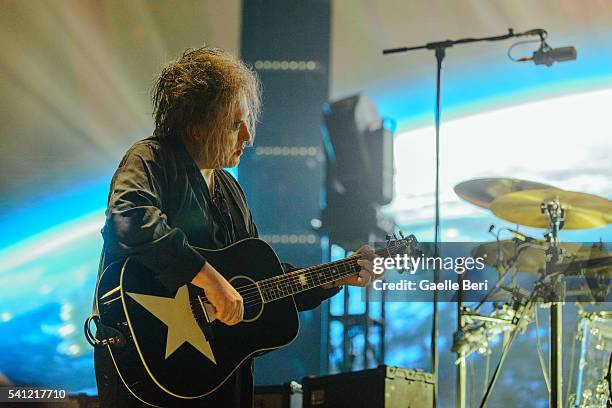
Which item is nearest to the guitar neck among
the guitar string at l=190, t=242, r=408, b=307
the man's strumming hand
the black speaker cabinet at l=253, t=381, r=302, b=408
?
the guitar string at l=190, t=242, r=408, b=307

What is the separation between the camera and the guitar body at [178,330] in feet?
7.38

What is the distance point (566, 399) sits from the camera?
301 centimetres

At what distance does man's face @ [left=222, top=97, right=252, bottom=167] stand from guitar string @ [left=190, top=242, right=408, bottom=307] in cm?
38

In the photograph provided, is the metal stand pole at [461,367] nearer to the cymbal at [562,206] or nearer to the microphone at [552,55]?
the cymbal at [562,206]

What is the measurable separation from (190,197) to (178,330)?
388mm

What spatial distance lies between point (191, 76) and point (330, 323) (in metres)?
1.16

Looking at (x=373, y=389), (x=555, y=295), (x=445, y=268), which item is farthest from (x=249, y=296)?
(x=555, y=295)

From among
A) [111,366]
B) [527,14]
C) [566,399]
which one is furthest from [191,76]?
[566,399]

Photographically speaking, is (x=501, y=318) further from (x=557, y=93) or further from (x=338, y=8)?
(x=338, y=8)

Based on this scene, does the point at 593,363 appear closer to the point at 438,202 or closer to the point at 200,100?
the point at 438,202

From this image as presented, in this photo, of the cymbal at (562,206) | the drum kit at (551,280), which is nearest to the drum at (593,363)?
the drum kit at (551,280)

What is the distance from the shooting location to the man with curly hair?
2.19 metres

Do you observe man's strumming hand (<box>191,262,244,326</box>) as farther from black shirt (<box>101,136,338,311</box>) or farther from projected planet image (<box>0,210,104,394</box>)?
projected planet image (<box>0,210,104,394</box>)

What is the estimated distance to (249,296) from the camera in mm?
2469
